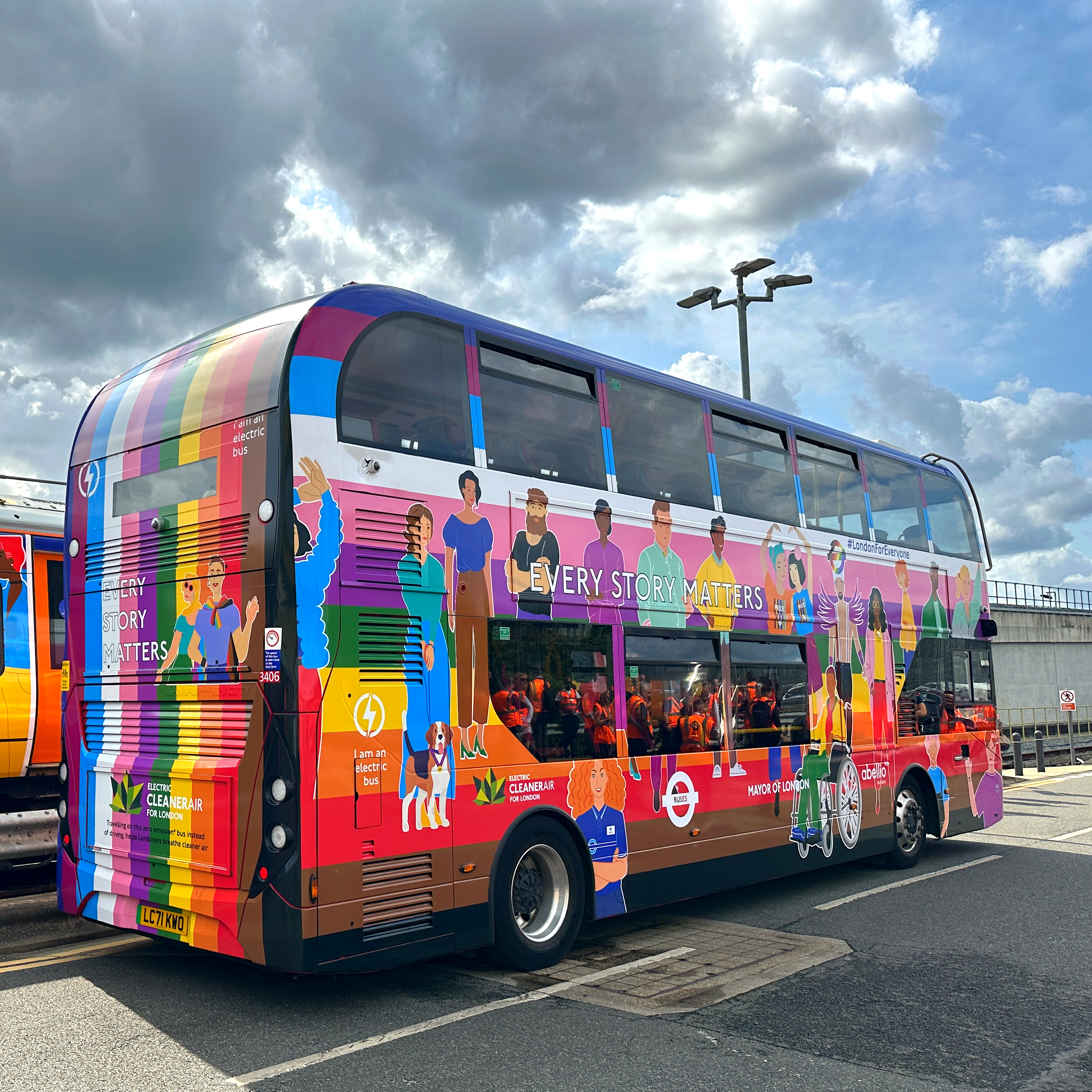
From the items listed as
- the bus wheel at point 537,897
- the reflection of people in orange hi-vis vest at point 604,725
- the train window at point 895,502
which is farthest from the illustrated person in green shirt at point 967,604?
the bus wheel at point 537,897

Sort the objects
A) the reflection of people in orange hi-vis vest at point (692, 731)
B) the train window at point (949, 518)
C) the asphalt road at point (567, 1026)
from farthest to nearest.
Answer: the train window at point (949, 518)
the reflection of people in orange hi-vis vest at point (692, 731)
the asphalt road at point (567, 1026)

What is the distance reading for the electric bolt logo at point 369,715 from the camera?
19.3ft

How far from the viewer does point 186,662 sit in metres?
6.36

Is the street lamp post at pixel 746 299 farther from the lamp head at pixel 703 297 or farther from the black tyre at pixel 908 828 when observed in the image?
the black tyre at pixel 908 828

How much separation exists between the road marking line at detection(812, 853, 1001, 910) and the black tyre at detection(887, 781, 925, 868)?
1.01 feet

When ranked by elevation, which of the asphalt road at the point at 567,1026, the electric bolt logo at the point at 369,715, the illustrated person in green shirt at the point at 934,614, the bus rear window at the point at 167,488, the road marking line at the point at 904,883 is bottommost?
the road marking line at the point at 904,883

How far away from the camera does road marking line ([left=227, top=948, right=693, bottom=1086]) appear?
4906 mm

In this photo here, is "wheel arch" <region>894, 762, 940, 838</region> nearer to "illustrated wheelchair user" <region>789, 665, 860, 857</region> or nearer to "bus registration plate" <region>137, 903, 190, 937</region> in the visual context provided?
"illustrated wheelchair user" <region>789, 665, 860, 857</region>

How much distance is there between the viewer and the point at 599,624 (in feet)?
24.9

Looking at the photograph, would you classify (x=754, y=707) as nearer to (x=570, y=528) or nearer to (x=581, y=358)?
(x=570, y=528)

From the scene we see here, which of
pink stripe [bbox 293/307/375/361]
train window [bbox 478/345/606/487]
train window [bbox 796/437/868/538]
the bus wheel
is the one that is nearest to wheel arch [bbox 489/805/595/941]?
the bus wheel

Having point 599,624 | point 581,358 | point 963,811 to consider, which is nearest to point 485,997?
point 599,624

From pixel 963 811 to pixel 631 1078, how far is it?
8454mm

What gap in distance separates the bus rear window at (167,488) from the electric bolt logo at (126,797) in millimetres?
1694
